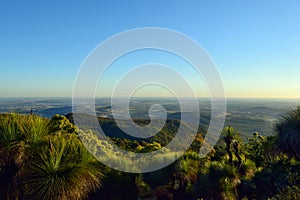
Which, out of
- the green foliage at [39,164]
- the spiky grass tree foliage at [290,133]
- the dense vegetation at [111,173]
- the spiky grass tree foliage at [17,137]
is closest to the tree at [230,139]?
the dense vegetation at [111,173]

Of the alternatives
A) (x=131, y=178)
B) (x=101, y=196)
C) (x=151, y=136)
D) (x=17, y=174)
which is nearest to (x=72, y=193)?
(x=17, y=174)

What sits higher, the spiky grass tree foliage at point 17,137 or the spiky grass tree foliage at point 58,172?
the spiky grass tree foliage at point 17,137

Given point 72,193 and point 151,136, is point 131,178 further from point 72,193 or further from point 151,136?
point 151,136

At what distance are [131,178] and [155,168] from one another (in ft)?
3.11

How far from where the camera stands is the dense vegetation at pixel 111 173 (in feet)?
23.4

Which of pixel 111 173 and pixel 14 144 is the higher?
pixel 14 144

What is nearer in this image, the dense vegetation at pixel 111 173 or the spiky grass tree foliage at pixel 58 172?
the spiky grass tree foliage at pixel 58 172

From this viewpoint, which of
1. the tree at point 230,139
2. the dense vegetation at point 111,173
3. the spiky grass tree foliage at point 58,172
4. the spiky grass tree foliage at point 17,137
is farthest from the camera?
the tree at point 230,139

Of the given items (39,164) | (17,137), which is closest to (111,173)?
(39,164)

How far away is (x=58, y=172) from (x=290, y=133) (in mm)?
7905

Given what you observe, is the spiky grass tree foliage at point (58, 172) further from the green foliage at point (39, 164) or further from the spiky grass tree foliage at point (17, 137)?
the spiky grass tree foliage at point (17, 137)

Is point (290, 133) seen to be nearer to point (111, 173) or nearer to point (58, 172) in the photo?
point (111, 173)

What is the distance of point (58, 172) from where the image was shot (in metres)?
7.15

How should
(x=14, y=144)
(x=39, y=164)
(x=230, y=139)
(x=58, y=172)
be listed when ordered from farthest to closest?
Result: (x=230, y=139) → (x=14, y=144) → (x=39, y=164) → (x=58, y=172)
